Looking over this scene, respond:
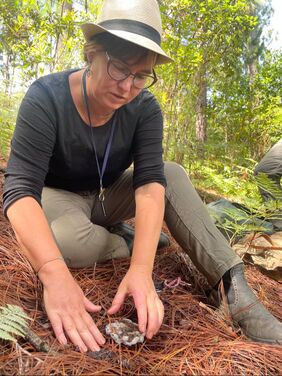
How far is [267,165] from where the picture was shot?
3090 mm

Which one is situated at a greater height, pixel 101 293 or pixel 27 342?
pixel 27 342

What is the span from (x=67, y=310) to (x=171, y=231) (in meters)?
0.77

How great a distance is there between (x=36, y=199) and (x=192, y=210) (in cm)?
77

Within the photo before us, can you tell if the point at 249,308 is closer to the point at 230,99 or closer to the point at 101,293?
the point at 101,293

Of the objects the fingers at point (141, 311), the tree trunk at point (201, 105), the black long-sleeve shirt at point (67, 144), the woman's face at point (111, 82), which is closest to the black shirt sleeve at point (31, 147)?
the black long-sleeve shirt at point (67, 144)

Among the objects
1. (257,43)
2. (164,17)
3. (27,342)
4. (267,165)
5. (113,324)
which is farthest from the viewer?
(257,43)

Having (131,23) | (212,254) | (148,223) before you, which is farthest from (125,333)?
(131,23)

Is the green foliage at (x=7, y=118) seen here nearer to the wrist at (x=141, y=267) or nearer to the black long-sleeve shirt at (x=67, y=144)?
the black long-sleeve shirt at (x=67, y=144)

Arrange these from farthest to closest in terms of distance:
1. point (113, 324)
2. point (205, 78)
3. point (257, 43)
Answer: point (257, 43) < point (205, 78) < point (113, 324)

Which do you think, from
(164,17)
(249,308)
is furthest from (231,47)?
(249,308)

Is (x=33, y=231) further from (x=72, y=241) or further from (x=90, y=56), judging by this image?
(x=90, y=56)

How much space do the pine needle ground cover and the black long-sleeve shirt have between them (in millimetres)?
391

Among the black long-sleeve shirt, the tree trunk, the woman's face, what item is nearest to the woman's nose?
the woman's face

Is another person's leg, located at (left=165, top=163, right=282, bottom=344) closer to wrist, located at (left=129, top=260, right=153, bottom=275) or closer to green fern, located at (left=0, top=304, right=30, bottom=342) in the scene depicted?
wrist, located at (left=129, top=260, right=153, bottom=275)
